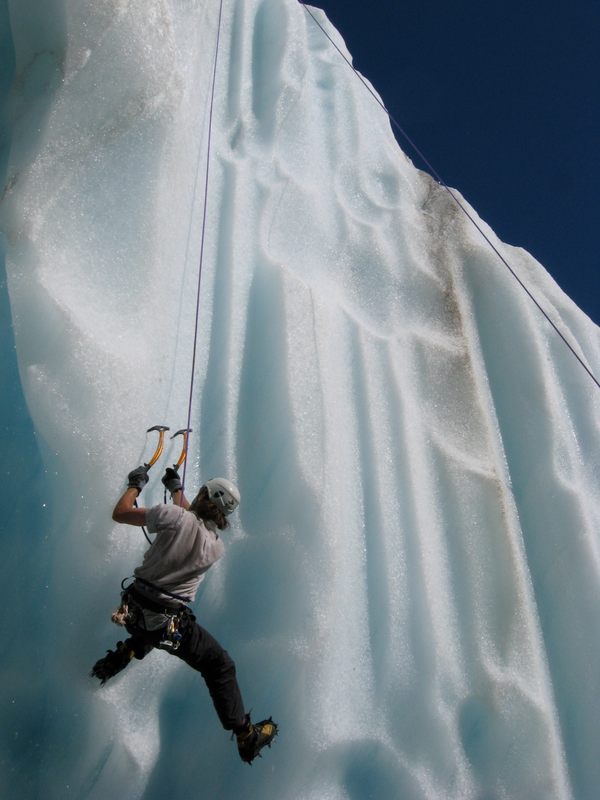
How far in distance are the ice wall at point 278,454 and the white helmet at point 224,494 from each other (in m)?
0.68

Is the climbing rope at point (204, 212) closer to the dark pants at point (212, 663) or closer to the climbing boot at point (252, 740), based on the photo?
the dark pants at point (212, 663)

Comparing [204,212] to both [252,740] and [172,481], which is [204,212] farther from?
[252,740]

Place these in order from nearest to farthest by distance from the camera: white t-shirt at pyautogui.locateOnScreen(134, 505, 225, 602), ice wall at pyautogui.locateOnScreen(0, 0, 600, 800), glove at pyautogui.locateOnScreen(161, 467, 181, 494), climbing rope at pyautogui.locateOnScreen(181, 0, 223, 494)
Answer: white t-shirt at pyautogui.locateOnScreen(134, 505, 225, 602) → glove at pyautogui.locateOnScreen(161, 467, 181, 494) → ice wall at pyautogui.locateOnScreen(0, 0, 600, 800) → climbing rope at pyautogui.locateOnScreen(181, 0, 223, 494)

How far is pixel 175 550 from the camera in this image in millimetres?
2816

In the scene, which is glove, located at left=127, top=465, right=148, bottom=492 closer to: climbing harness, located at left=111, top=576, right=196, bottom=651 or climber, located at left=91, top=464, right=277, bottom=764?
climber, located at left=91, top=464, right=277, bottom=764

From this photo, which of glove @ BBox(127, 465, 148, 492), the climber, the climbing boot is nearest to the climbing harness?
the climber

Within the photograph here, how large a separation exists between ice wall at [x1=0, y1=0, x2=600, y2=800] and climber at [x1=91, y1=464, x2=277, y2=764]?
0.33m

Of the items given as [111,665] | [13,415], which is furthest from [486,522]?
[13,415]

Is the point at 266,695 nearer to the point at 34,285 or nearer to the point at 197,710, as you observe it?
the point at 197,710

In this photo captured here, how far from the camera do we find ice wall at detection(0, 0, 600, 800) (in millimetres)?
3250

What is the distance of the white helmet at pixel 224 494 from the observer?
9.47 feet

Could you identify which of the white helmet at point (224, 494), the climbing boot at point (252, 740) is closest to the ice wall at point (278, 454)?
the climbing boot at point (252, 740)

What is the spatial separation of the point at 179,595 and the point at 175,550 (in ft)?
0.65

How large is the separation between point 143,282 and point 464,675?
265cm
